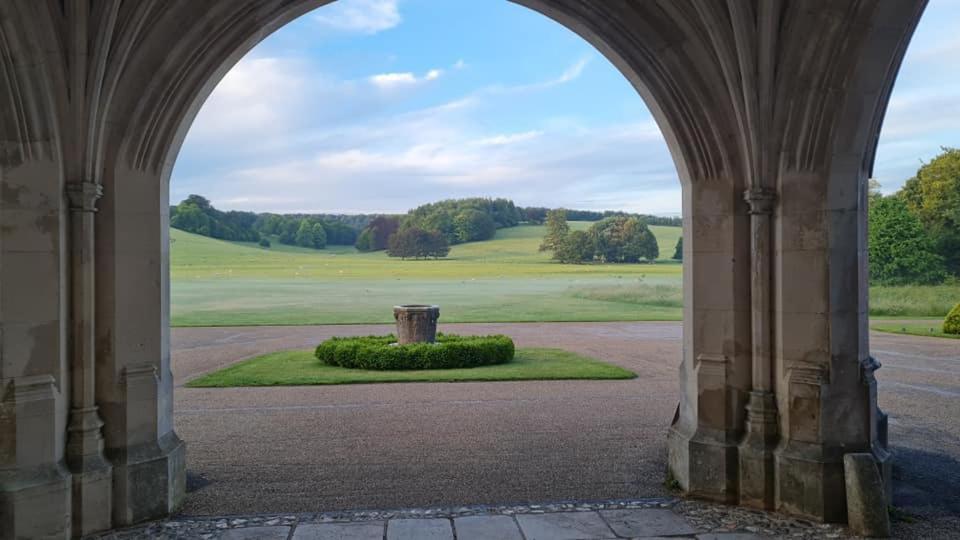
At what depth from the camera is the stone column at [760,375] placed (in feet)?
17.1

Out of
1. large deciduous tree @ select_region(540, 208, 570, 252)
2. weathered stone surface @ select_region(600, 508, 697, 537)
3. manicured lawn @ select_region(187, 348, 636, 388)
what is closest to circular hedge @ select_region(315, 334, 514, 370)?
manicured lawn @ select_region(187, 348, 636, 388)

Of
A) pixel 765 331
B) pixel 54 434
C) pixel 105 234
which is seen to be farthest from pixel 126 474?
pixel 765 331

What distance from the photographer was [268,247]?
6262 centimetres

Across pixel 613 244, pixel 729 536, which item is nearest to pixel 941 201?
pixel 613 244

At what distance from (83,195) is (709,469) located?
581 cm

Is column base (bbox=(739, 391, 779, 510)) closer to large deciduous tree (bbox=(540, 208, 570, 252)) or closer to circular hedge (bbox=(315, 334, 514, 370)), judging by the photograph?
circular hedge (bbox=(315, 334, 514, 370))

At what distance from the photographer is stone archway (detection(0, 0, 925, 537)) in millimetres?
4605

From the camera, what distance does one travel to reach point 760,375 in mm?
5340

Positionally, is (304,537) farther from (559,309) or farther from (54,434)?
(559,309)

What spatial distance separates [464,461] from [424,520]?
1.70m

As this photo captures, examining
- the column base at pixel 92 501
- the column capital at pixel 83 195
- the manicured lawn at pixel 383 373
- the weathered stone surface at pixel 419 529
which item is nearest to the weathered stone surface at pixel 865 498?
the weathered stone surface at pixel 419 529

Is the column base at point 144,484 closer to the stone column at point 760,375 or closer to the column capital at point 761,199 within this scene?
the stone column at point 760,375

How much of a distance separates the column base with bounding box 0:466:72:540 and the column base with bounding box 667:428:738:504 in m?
5.17

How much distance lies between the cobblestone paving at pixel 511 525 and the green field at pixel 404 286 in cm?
1935
